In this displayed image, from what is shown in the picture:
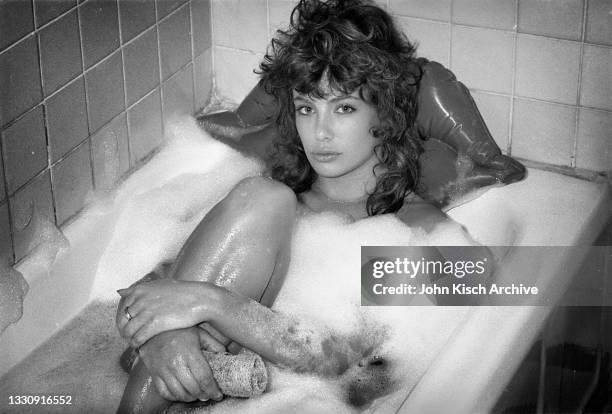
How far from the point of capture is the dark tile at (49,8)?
6.20 feet

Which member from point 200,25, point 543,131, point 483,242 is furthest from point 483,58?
point 200,25

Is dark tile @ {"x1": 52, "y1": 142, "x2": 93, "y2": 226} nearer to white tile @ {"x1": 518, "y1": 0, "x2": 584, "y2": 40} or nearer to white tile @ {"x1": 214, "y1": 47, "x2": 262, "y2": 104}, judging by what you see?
white tile @ {"x1": 214, "y1": 47, "x2": 262, "y2": 104}

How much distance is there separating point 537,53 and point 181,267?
2.84 ft

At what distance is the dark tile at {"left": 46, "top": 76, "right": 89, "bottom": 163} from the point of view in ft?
6.50

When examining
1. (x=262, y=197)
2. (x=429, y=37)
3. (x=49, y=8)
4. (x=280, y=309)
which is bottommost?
(x=280, y=309)

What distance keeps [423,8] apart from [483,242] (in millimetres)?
503

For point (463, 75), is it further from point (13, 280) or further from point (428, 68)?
point (13, 280)

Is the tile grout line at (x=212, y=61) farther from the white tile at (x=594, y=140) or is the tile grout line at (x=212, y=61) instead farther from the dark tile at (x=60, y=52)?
the white tile at (x=594, y=140)

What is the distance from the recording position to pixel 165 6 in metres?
2.28

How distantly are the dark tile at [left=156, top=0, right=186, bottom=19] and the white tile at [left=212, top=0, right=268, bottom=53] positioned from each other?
15 cm

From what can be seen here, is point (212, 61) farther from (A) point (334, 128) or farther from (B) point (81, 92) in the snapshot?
(A) point (334, 128)

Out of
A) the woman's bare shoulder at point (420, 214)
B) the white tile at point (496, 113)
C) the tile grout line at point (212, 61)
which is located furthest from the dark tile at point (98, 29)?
the white tile at point (496, 113)

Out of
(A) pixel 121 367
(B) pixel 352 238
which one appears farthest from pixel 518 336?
(A) pixel 121 367

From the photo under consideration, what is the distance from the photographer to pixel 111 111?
2158 millimetres
